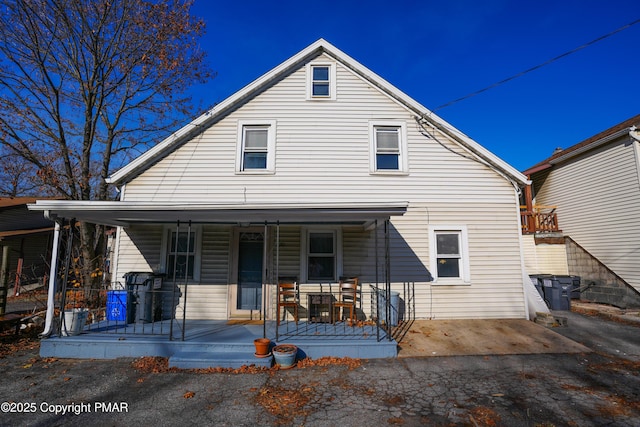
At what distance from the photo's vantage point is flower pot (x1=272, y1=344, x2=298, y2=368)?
5.68 meters

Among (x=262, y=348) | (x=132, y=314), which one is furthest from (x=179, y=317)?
(x=262, y=348)

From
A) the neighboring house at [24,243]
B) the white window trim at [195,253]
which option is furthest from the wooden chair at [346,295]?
the neighboring house at [24,243]

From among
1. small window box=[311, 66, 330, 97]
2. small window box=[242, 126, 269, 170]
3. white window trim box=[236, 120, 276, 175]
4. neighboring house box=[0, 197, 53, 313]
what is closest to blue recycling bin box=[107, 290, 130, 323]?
white window trim box=[236, 120, 276, 175]

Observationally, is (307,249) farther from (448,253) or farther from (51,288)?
(51,288)

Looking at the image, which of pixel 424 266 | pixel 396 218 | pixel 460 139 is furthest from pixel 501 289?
pixel 460 139

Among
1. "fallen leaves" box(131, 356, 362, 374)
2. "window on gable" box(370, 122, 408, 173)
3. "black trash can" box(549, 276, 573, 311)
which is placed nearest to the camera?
"fallen leaves" box(131, 356, 362, 374)

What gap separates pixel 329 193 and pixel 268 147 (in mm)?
2253

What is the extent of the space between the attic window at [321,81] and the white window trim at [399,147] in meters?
1.62

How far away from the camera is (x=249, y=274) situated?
8.63 meters

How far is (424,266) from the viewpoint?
28.7ft

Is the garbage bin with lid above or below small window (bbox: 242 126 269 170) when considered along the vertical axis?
below

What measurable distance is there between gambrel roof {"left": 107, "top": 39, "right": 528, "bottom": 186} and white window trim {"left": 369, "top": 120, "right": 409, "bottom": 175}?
0.69 metres

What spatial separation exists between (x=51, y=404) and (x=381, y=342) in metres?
5.40

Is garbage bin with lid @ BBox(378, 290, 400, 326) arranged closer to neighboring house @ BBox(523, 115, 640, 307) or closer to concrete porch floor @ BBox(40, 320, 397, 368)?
concrete porch floor @ BBox(40, 320, 397, 368)
